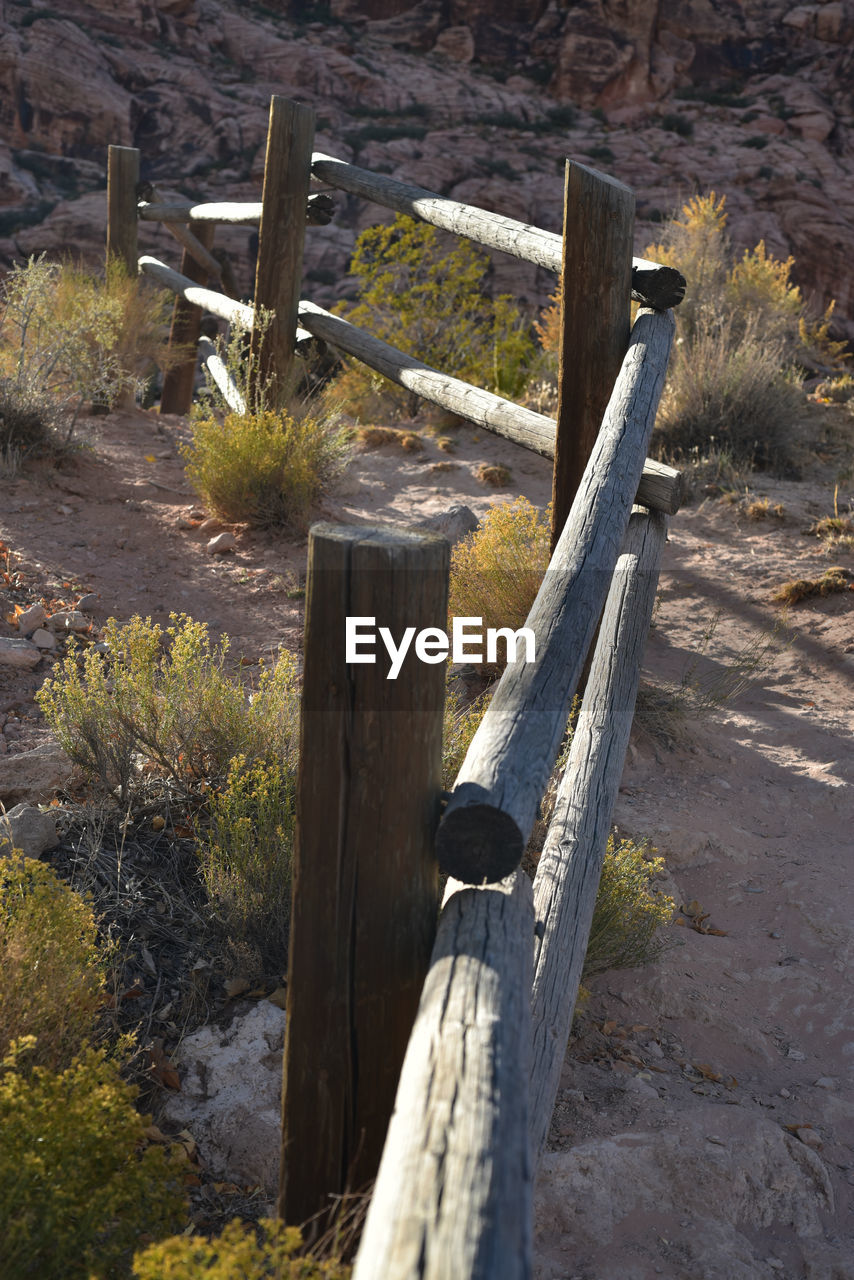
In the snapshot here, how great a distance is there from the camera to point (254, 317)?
479 cm

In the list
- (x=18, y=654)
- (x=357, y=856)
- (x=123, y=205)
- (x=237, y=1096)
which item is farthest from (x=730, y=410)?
(x=357, y=856)

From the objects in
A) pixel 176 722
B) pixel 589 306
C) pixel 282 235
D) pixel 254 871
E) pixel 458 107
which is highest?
pixel 458 107

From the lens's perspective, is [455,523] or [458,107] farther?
[458,107]

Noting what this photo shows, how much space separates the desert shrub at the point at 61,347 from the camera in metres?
5.12

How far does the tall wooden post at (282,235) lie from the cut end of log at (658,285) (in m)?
2.11

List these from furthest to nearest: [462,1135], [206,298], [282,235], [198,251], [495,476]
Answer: [198,251]
[495,476]
[206,298]
[282,235]
[462,1135]

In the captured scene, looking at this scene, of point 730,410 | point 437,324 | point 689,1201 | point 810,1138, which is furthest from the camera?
point 437,324

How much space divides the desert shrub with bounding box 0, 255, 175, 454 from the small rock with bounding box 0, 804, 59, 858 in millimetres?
3219

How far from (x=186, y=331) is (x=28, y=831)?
→ 6.28 m

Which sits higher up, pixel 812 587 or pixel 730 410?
pixel 730 410

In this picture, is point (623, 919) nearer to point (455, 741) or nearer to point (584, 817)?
point (584, 817)

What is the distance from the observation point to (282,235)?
4.64 meters

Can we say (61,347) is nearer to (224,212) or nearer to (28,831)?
(224,212)

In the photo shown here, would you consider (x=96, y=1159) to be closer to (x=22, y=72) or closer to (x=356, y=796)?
(x=356, y=796)
